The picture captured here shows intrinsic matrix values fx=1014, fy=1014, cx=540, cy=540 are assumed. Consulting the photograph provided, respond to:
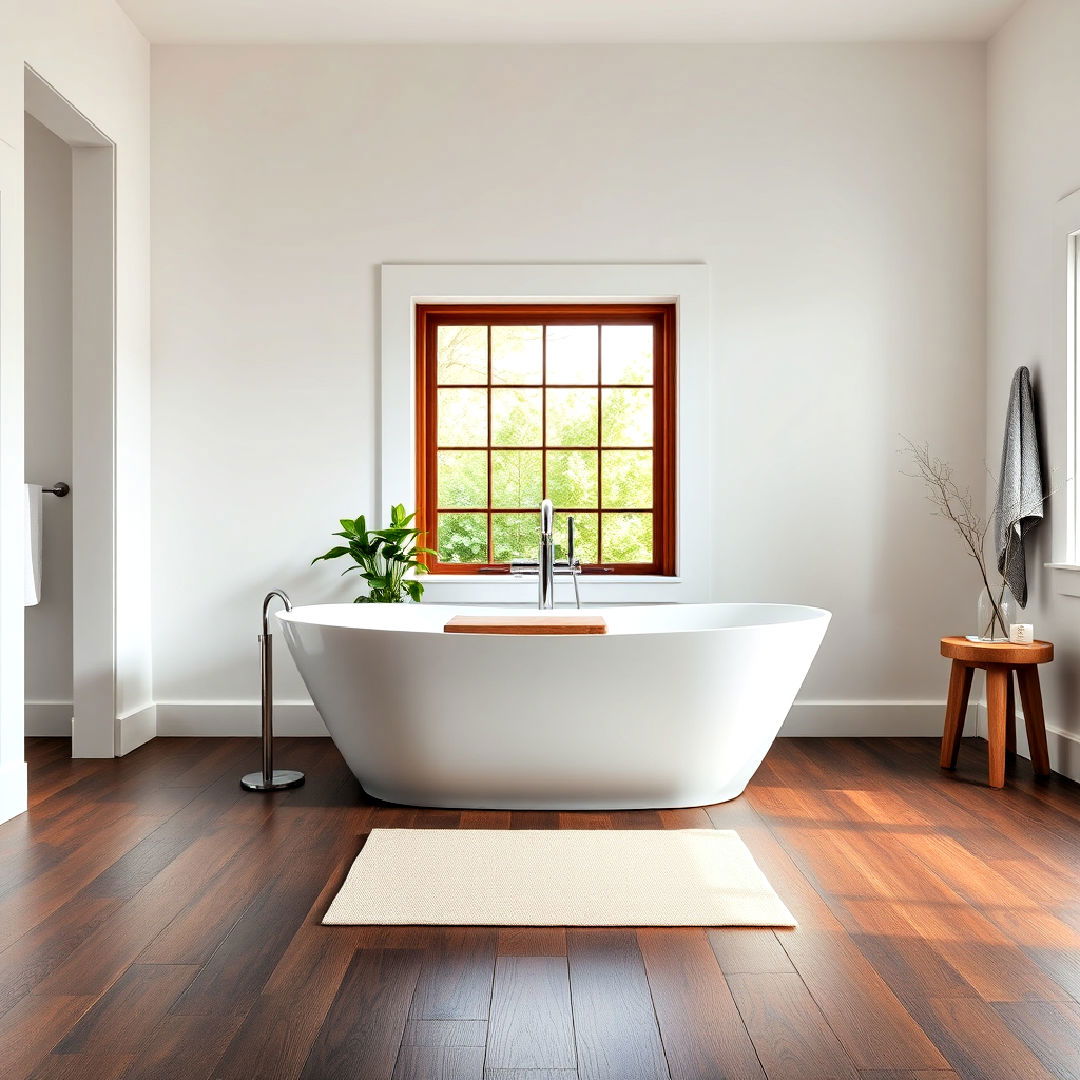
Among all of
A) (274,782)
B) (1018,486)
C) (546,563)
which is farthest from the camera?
(546,563)

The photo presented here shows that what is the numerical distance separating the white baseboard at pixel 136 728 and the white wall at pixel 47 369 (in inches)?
15.2

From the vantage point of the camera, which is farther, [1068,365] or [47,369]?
[47,369]

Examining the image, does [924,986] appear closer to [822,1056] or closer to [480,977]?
[822,1056]

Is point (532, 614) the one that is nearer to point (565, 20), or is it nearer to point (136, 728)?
point (136, 728)

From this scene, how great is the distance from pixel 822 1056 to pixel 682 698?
1.47 m

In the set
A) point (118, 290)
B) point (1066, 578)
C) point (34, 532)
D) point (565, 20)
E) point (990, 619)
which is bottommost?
point (990, 619)

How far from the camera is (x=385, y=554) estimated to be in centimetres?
425

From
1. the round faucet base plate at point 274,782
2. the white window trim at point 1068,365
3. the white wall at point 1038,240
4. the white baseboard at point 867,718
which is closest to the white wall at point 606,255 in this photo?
the white baseboard at point 867,718

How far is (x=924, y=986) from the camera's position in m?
2.05

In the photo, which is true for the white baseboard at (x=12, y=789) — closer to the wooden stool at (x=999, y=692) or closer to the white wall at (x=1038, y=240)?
the wooden stool at (x=999, y=692)

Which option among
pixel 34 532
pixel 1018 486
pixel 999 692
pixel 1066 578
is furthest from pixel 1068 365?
pixel 34 532

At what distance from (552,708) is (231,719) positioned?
1.93 metres

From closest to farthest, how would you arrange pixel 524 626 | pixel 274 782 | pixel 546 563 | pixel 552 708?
pixel 552 708 < pixel 524 626 < pixel 274 782 < pixel 546 563

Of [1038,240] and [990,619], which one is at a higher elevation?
[1038,240]
